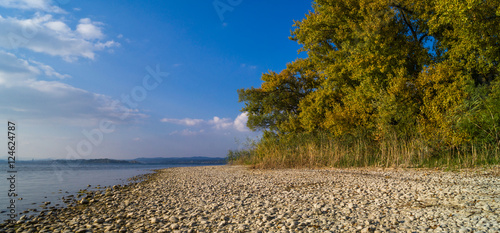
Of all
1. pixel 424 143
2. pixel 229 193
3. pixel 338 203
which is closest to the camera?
pixel 338 203

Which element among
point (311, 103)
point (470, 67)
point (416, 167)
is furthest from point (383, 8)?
point (416, 167)

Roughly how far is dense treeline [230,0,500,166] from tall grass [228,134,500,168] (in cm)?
6

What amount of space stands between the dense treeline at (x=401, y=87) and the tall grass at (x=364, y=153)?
0.21 ft

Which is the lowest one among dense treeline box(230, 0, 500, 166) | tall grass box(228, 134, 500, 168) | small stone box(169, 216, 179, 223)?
small stone box(169, 216, 179, 223)

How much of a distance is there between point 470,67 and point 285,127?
40.9 ft

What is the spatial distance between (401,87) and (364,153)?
4428 mm

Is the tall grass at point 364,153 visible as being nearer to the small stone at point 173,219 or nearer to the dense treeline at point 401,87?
the dense treeline at point 401,87

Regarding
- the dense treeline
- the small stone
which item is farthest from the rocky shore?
the dense treeline

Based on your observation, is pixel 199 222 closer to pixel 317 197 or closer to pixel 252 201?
pixel 252 201

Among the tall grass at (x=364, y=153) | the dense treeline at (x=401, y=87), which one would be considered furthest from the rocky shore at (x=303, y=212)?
the dense treeline at (x=401, y=87)

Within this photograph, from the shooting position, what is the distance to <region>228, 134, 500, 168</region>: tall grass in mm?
12391

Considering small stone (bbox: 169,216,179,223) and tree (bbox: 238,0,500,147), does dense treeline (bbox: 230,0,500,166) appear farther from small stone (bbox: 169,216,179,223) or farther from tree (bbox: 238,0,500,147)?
small stone (bbox: 169,216,179,223)

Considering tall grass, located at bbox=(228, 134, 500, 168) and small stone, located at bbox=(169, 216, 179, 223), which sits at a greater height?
tall grass, located at bbox=(228, 134, 500, 168)

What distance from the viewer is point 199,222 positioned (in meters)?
5.20
